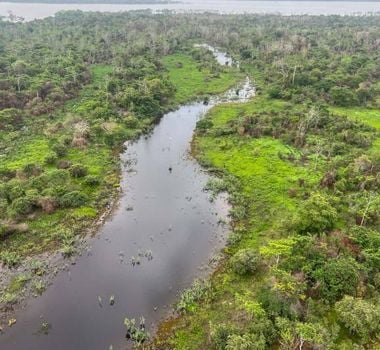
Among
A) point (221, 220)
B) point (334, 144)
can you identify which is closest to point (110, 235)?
point (221, 220)

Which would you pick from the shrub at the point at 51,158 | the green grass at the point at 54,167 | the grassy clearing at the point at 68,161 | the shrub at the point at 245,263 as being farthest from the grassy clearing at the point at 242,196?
the shrub at the point at 51,158

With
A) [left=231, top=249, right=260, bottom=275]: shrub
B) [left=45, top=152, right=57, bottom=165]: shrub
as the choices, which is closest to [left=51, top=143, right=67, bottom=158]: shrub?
[left=45, top=152, right=57, bottom=165]: shrub

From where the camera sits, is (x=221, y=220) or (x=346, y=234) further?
(x=221, y=220)

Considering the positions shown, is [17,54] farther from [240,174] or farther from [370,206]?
[370,206]

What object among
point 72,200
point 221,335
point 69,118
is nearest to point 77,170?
point 72,200

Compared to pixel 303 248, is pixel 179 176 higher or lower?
lower

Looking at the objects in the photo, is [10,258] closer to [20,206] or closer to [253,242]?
[20,206]

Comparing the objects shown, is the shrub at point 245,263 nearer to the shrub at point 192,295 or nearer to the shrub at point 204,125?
the shrub at point 192,295
